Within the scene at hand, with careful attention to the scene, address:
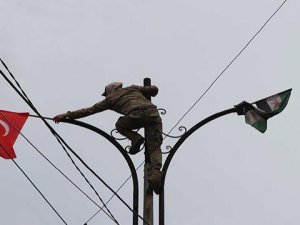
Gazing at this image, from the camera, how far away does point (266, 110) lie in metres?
7.03

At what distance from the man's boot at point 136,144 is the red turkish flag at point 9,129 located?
5.21 feet

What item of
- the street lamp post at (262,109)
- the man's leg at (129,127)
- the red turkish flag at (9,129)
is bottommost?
the red turkish flag at (9,129)

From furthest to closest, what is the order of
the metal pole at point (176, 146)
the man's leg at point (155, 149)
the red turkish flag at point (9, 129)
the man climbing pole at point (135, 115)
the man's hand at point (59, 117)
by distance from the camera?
the red turkish flag at point (9, 129)
the man's hand at point (59, 117)
the man climbing pole at point (135, 115)
the man's leg at point (155, 149)
the metal pole at point (176, 146)

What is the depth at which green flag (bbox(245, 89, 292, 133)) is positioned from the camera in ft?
23.0

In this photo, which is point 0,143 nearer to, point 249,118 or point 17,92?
point 17,92

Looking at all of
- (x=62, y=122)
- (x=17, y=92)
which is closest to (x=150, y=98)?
(x=62, y=122)

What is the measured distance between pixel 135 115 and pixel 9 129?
177 cm

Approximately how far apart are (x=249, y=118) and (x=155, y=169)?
1.12 metres

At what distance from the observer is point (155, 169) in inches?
261

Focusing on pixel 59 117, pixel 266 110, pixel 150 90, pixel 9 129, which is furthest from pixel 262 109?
pixel 9 129

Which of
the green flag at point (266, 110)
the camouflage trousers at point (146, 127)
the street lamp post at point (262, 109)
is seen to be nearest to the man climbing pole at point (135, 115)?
the camouflage trousers at point (146, 127)

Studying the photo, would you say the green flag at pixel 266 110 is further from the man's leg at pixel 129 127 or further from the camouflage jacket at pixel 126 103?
the man's leg at pixel 129 127

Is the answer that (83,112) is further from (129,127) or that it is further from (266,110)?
(266,110)

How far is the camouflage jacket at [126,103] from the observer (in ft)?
23.1
